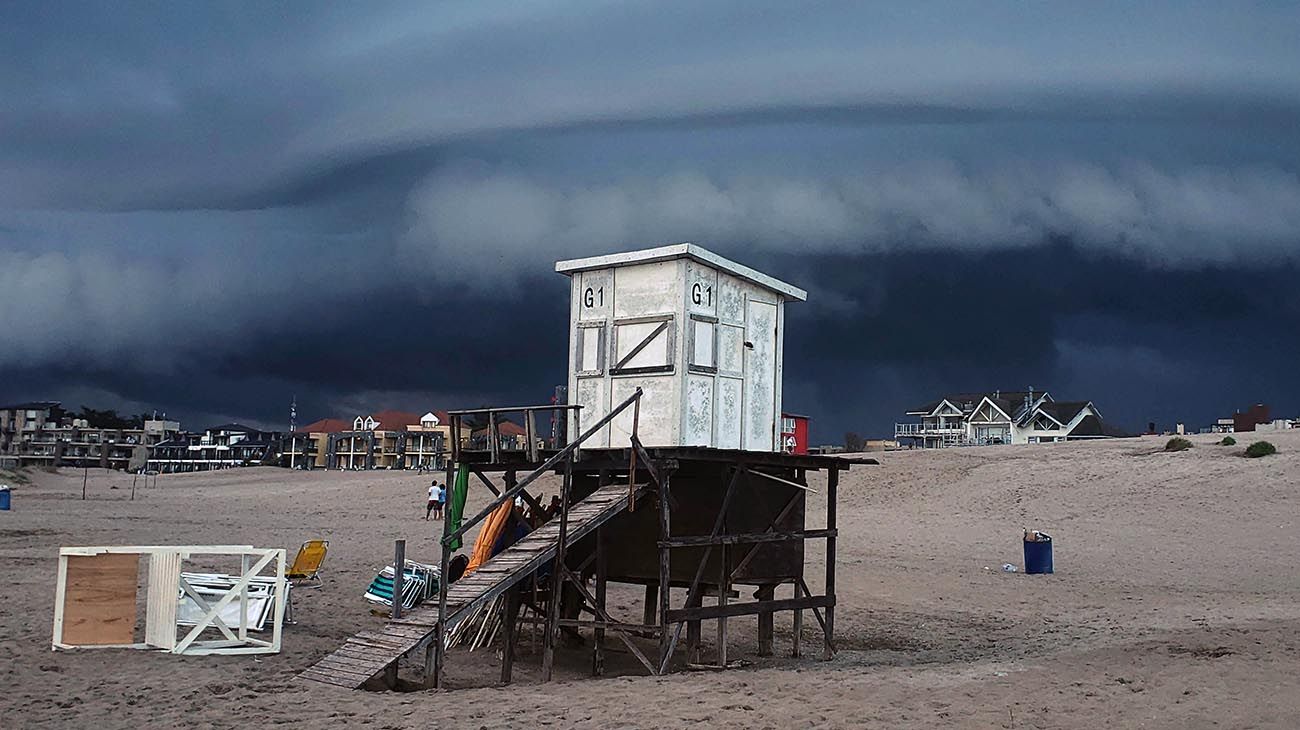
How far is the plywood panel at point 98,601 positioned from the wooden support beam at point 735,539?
699 cm

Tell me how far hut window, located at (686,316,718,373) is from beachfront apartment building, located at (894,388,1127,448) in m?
79.1

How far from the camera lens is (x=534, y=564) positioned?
48.4ft

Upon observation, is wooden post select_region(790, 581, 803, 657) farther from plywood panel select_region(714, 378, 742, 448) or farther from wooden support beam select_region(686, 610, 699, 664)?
plywood panel select_region(714, 378, 742, 448)

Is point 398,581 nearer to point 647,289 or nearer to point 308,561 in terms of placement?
point 308,561

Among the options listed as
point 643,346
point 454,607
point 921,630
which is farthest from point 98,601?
point 921,630

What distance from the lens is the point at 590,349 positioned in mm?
17484

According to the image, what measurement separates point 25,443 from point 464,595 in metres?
188

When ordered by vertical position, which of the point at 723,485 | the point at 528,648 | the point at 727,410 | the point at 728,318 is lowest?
the point at 528,648

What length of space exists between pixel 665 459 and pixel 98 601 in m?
7.53

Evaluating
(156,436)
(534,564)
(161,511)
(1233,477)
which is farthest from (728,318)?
(156,436)

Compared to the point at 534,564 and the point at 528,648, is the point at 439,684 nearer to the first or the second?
the point at 534,564

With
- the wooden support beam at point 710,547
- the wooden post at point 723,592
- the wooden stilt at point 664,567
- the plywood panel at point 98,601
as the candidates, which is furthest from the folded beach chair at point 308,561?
the wooden stilt at point 664,567

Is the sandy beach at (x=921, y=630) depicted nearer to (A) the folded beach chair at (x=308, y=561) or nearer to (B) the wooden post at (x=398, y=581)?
(A) the folded beach chair at (x=308, y=561)

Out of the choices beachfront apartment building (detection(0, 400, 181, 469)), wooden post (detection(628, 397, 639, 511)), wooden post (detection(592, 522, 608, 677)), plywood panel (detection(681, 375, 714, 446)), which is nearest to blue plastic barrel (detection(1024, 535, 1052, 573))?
plywood panel (detection(681, 375, 714, 446))
